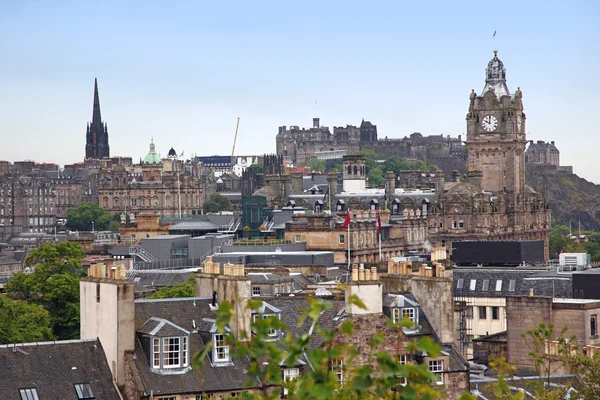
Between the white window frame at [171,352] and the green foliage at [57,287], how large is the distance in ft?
74.8

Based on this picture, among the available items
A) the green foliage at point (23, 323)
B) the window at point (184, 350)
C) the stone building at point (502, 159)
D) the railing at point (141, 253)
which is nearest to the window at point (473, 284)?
the green foliage at point (23, 323)

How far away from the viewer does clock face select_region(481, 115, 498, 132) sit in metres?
170

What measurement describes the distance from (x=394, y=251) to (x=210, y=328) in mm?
94257

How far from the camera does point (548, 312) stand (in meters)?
59.9

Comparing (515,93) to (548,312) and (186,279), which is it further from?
(548,312)

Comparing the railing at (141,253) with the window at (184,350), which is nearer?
the window at (184,350)

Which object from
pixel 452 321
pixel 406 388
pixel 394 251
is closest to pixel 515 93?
pixel 394 251

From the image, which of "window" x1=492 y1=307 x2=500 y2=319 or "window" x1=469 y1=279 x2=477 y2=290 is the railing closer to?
"window" x1=469 y1=279 x2=477 y2=290

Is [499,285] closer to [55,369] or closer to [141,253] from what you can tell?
[55,369]

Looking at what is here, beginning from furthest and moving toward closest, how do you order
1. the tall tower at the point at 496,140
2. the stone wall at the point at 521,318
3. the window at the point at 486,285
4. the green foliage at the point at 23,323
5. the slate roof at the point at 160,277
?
the tall tower at the point at 496,140 < the slate roof at the point at 160,277 < the window at the point at 486,285 < the stone wall at the point at 521,318 < the green foliage at the point at 23,323

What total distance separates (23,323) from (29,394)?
2103 centimetres

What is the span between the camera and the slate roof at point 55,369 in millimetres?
40531

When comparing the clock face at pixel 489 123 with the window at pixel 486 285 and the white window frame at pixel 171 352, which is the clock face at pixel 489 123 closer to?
the window at pixel 486 285

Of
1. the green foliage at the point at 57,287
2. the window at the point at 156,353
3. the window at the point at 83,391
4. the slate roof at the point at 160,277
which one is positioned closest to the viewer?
the window at the point at 83,391
